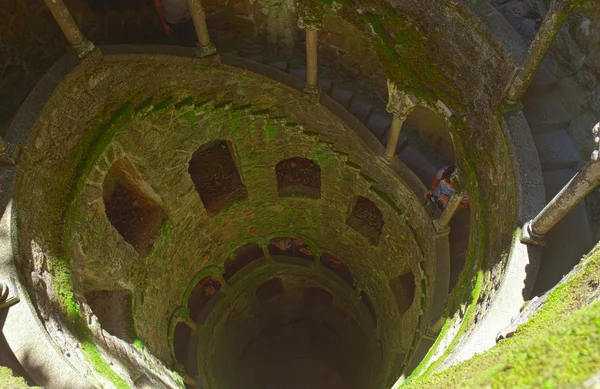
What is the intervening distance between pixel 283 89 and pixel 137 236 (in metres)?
4.45

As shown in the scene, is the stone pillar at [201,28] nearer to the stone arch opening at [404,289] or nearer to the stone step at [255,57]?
the stone step at [255,57]

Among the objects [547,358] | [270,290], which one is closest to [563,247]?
[547,358]

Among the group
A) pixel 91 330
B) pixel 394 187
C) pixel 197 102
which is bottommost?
pixel 394 187

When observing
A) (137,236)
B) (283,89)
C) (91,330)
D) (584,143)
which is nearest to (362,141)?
(283,89)

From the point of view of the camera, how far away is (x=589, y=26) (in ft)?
21.5

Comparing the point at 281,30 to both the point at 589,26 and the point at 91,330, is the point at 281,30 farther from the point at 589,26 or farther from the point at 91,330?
the point at 91,330

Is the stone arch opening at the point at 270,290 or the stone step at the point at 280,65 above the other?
the stone step at the point at 280,65

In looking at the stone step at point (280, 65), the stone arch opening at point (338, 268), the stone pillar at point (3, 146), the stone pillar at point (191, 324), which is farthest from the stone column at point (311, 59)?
the stone pillar at point (191, 324)

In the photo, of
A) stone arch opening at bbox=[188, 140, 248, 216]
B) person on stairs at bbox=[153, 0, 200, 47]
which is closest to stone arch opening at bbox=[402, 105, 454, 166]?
stone arch opening at bbox=[188, 140, 248, 216]

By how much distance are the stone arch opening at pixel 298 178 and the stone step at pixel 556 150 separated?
6.26m

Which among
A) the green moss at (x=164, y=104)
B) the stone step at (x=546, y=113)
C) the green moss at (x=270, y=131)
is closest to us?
the stone step at (x=546, y=113)

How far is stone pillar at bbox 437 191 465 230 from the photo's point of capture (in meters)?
8.33

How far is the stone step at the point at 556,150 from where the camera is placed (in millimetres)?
6879

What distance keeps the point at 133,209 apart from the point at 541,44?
856 centimetres
